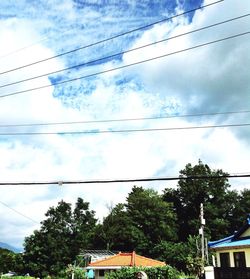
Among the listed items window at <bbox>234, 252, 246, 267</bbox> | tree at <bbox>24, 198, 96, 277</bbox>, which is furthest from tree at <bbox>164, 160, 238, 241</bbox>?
window at <bbox>234, 252, 246, 267</bbox>

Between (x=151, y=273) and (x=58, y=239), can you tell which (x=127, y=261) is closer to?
(x=151, y=273)

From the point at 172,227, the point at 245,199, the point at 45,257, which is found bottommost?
the point at 45,257

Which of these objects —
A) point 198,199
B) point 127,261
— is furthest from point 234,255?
point 198,199

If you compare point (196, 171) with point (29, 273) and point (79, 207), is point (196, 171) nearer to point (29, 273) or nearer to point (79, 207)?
point (79, 207)

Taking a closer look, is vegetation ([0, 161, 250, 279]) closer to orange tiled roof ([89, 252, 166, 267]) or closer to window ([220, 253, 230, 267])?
orange tiled roof ([89, 252, 166, 267])

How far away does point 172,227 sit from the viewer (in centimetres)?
7181

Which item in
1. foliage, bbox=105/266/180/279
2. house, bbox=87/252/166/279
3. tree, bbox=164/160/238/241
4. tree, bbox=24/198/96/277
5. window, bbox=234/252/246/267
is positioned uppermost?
tree, bbox=164/160/238/241

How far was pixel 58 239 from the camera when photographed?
68.6 metres

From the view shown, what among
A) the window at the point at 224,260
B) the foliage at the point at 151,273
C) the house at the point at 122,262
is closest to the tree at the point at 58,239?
the house at the point at 122,262

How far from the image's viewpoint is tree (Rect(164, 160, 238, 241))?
74062mm

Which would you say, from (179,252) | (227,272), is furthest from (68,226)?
(227,272)

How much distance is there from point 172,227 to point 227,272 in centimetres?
4446

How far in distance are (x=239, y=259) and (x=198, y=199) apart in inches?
1877

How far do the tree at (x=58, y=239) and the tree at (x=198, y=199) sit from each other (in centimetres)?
1734
